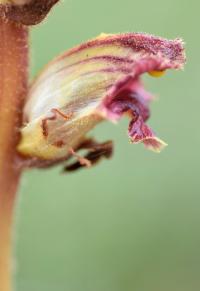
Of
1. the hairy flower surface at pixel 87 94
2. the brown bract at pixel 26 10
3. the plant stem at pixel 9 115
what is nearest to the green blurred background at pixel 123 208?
the plant stem at pixel 9 115

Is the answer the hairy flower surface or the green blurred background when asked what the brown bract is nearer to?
the hairy flower surface

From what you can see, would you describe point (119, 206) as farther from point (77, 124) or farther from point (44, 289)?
point (77, 124)

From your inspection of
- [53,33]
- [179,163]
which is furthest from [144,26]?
[179,163]

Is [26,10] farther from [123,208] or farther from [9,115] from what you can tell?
[123,208]

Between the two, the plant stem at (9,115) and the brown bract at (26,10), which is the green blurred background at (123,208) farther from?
the brown bract at (26,10)

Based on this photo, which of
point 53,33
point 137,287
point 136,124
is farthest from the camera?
point 53,33

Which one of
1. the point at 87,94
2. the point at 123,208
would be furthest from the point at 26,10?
the point at 123,208

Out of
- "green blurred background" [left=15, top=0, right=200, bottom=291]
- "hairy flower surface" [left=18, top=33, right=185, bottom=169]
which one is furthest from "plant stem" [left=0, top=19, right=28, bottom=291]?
"green blurred background" [left=15, top=0, right=200, bottom=291]
